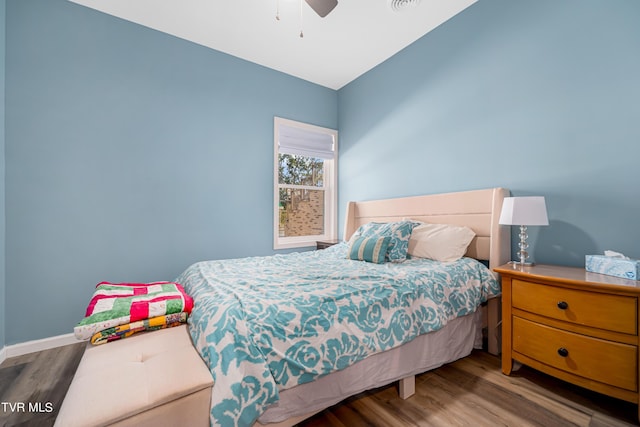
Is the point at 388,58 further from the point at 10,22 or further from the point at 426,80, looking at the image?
the point at 10,22

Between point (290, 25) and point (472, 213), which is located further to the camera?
point (290, 25)

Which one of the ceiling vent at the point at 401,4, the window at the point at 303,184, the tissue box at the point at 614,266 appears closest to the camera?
the tissue box at the point at 614,266

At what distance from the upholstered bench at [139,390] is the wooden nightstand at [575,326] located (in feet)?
6.09

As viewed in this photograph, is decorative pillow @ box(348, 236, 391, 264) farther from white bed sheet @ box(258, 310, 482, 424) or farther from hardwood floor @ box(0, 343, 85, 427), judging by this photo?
hardwood floor @ box(0, 343, 85, 427)

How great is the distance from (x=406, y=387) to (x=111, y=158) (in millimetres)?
3062

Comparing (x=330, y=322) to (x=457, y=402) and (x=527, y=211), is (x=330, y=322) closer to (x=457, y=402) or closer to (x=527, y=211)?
(x=457, y=402)

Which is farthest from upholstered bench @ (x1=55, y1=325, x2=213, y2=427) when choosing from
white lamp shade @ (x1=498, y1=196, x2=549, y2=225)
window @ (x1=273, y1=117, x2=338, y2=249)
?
window @ (x1=273, y1=117, x2=338, y2=249)

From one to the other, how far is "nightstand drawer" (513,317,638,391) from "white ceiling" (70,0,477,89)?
2.76 m

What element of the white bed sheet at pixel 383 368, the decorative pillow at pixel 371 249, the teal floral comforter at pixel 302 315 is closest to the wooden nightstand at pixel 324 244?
the decorative pillow at pixel 371 249

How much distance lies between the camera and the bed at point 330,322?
1.00m

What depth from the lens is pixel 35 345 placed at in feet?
6.91

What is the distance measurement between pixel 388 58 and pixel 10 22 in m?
3.55

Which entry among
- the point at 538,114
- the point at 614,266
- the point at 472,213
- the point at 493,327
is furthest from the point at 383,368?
the point at 538,114

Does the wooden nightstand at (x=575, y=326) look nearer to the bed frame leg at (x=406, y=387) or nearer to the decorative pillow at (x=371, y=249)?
the bed frame leg at (x=406, y=387)
